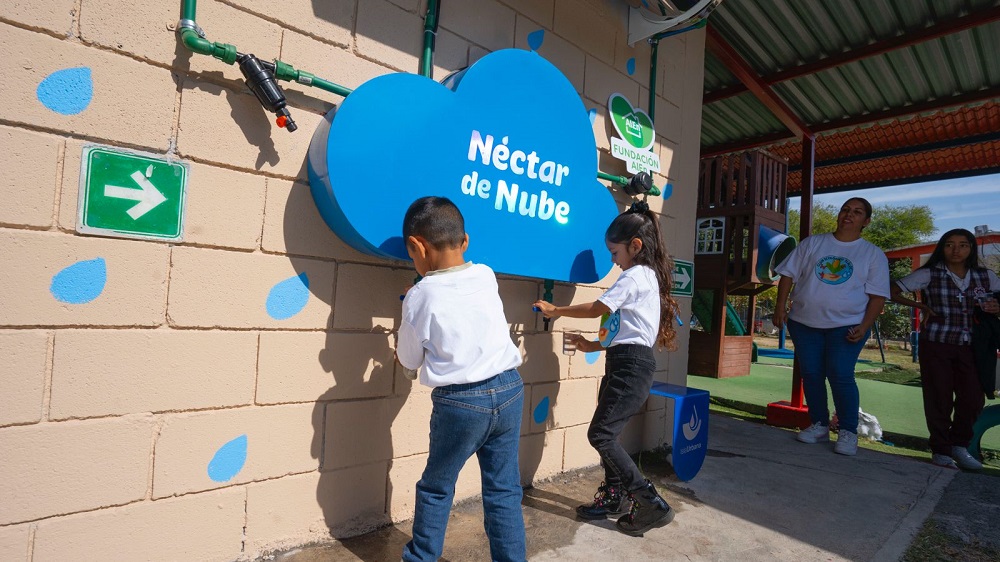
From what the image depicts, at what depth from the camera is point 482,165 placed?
236 cm

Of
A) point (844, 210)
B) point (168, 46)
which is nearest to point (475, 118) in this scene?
point (168, 46)

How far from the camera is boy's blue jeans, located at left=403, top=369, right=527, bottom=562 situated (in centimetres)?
184

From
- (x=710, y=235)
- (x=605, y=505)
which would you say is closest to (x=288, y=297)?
(x=605, y=505)

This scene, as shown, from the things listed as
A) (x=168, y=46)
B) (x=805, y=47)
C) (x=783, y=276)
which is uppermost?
(x=805, y=47)

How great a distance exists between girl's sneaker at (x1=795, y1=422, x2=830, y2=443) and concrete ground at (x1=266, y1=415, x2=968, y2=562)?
0.58 feet

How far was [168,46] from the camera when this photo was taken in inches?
68.9

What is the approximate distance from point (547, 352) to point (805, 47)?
137 inches

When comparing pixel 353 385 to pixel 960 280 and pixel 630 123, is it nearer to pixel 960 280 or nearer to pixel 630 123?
pixel 630 123

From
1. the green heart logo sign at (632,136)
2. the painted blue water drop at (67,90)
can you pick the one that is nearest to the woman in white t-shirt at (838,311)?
the green heart logo sign at (632,136)

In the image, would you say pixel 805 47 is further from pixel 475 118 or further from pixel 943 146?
pixel 475 118

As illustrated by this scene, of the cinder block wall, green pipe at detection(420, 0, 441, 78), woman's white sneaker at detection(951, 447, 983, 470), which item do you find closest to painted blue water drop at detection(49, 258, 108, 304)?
the cinder block wall

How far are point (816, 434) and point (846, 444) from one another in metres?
0.27

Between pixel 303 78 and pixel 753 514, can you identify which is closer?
pixel 303 78

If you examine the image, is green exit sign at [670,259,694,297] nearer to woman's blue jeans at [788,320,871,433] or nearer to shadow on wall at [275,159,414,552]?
woman's blue jeans at [788,320,871,433]
